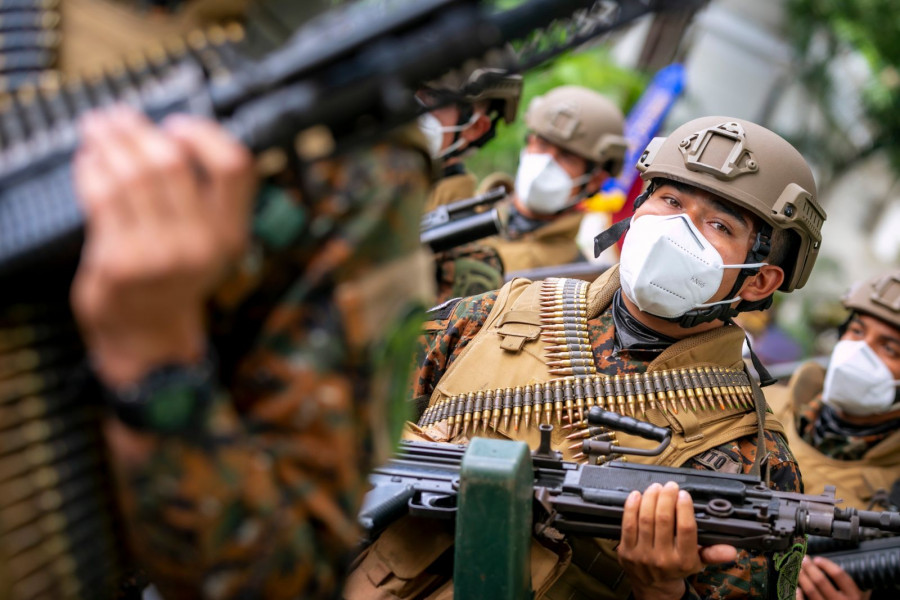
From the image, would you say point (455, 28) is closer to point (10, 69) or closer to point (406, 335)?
point (406, 335)

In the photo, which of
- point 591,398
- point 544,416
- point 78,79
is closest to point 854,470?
point 591,398

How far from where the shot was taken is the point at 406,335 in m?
1.88

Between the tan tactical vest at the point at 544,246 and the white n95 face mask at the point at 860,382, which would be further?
the tan tactical vest at the point at 544,246

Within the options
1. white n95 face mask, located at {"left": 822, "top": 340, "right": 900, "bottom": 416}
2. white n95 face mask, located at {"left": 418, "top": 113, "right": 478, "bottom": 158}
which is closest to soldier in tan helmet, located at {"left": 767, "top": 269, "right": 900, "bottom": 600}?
white n95 face mask, located at {"left": 822, "top": 340, "right": 900, "bottom": 416}

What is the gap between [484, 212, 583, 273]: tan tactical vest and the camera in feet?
22.5

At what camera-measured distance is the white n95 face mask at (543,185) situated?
7.00m

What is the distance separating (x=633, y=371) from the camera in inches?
144

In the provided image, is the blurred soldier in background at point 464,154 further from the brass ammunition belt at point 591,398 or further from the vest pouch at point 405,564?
the vest pouch at point 405,564

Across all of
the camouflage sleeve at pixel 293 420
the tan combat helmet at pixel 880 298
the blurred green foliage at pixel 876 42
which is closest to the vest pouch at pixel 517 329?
the camouflage sleeve at pixel 293 420

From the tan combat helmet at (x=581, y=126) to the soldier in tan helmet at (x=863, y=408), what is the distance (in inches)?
87.5

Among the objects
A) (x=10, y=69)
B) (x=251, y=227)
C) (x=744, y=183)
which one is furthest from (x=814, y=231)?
(x=10, y=69)

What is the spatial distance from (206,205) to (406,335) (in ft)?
1.85

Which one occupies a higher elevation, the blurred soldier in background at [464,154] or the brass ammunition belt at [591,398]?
the blurred soldier in background at [464,154]

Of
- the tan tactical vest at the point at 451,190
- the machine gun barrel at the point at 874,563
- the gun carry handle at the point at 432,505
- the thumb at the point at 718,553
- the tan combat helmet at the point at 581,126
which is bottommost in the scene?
the machine gun barrel at the point at 874,563
